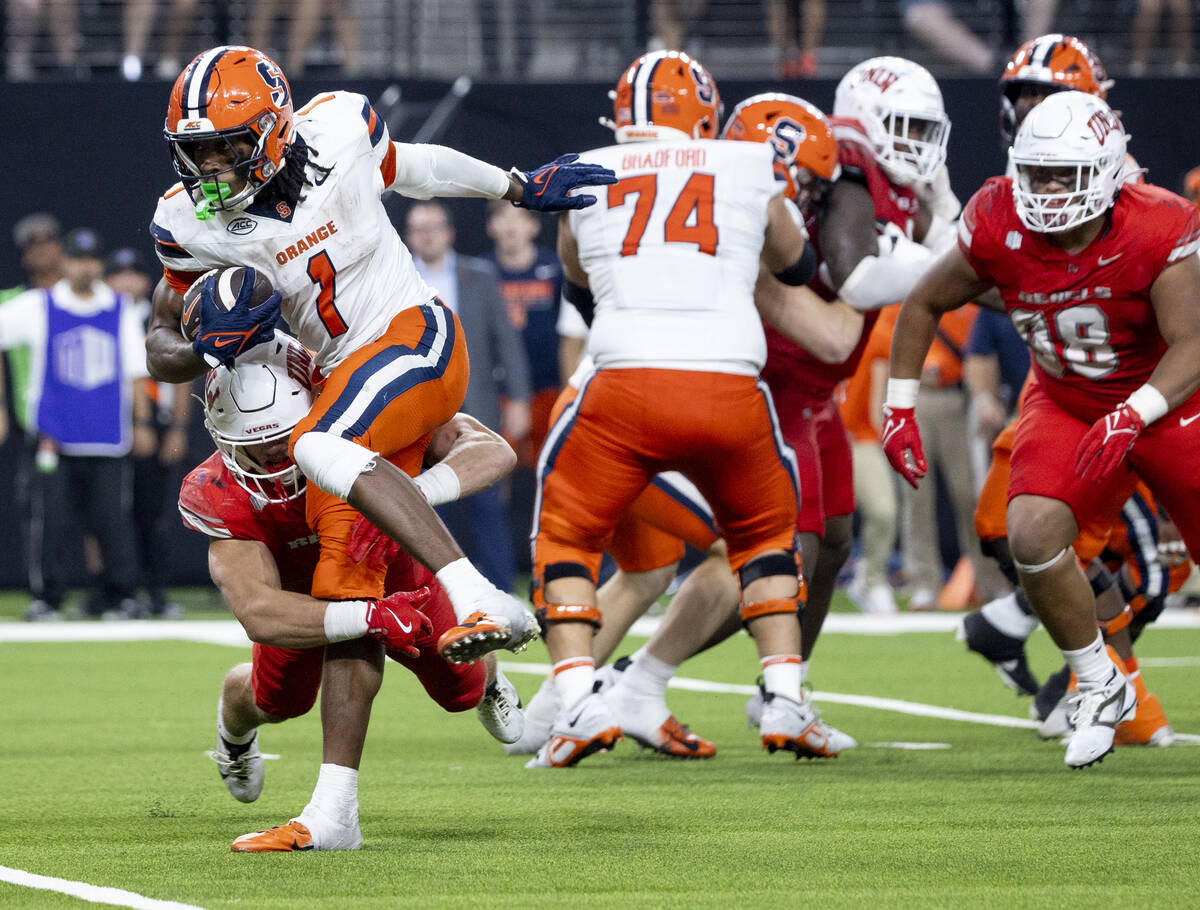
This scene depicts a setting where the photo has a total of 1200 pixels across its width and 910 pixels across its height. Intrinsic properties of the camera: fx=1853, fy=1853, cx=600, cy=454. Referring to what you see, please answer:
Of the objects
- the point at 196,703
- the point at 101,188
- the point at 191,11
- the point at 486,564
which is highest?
the point at 191,11

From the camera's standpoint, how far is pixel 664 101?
5543 mm

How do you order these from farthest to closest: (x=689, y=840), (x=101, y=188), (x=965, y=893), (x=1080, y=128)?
(x=101, y=188)
(x=1080, y=128)
(x=689, y=840)
(x=965, y=893)

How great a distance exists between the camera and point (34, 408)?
35.0ft

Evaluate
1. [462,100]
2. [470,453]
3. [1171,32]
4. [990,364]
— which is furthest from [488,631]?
[1171,32]

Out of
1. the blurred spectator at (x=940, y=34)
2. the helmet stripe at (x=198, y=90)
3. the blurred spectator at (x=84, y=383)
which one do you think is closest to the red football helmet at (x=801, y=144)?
the helmet stripe at (x=198, y=90)

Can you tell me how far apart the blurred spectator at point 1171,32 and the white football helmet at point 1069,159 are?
8399 mm

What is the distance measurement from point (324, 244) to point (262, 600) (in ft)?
2.73

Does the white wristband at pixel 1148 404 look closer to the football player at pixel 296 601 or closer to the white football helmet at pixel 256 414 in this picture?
the football player at pixel 296 601

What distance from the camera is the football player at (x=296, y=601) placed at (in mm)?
4082

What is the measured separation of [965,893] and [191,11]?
10840mm

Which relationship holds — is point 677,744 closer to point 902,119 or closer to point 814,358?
point 814,358

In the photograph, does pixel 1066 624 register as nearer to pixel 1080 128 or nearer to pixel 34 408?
pixel 1080 128

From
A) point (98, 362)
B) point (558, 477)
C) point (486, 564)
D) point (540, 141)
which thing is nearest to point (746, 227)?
point (558, 477)

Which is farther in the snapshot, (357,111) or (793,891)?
(357,111)
